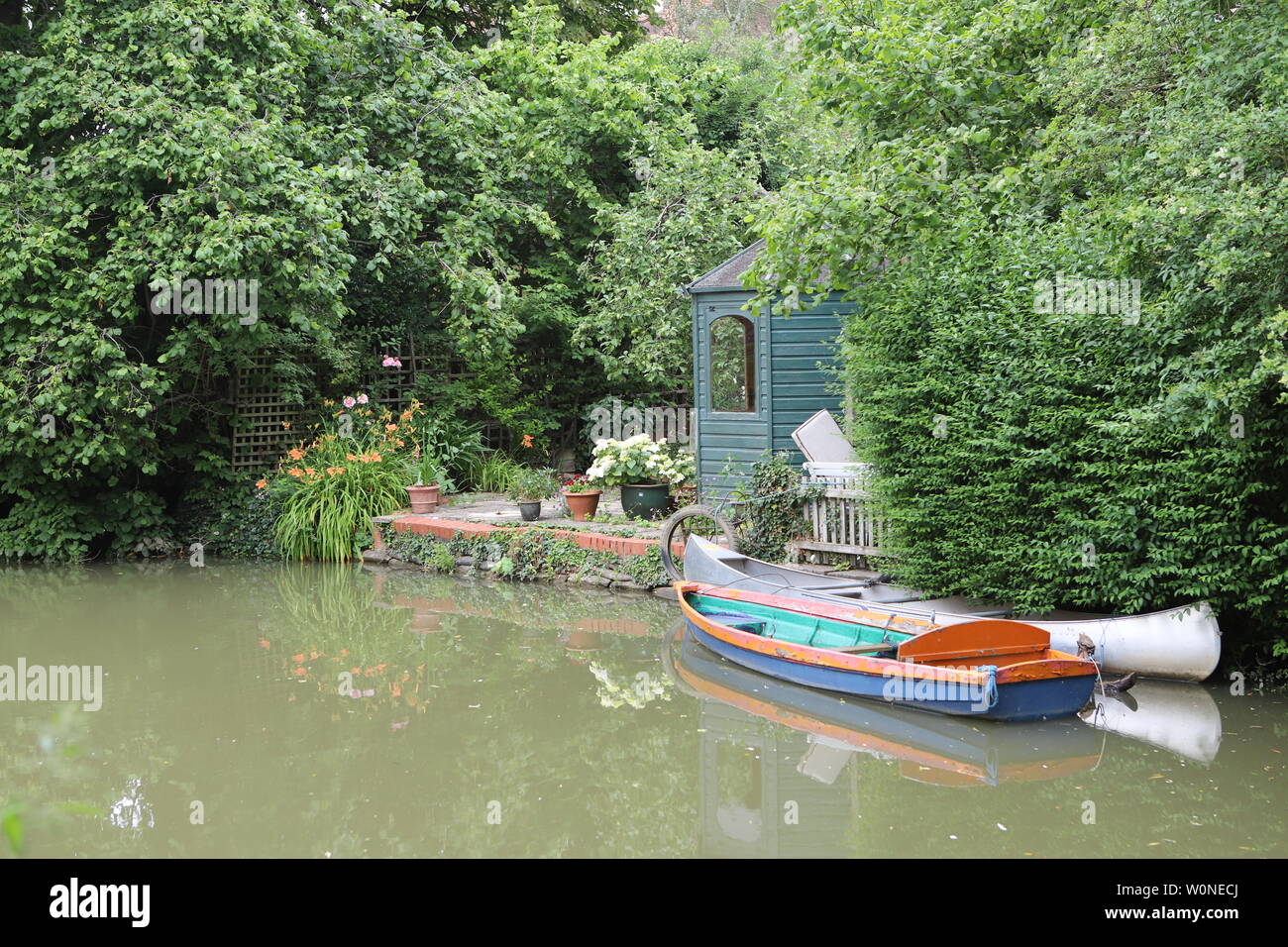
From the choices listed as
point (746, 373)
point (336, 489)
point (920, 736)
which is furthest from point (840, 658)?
point (336, 489)

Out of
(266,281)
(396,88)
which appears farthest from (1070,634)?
(396,88)

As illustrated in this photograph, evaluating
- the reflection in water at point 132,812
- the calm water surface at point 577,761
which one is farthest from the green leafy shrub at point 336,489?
the reflection in water at point 132,812

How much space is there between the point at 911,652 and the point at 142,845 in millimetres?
4523

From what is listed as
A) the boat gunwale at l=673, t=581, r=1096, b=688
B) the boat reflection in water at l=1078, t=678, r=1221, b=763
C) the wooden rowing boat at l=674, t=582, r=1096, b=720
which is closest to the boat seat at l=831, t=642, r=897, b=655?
the wooden rowing boat at l=674, t=582, r=1096, b=720

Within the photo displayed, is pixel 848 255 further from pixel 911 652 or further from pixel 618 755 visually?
pixel 618 755

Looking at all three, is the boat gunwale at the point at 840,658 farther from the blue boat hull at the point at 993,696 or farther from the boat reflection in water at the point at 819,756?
the boat reflection in water at the point at 819,756

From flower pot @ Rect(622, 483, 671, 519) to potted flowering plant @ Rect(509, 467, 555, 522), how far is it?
1086 millimetres

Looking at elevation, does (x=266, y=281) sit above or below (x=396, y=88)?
below

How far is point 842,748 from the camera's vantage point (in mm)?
7012

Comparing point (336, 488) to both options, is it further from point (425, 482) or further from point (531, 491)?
point (531, 491)

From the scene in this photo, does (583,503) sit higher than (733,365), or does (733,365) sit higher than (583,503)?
(733,365)

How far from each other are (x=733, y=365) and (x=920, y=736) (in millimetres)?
6779

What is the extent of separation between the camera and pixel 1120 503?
7.81 meters

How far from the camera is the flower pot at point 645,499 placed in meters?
13.4
